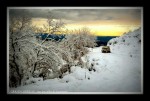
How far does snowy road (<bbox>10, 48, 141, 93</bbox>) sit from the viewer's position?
5.02 meters

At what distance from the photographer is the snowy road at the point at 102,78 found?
197 inches

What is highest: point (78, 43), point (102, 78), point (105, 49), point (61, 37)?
point (61, 37)

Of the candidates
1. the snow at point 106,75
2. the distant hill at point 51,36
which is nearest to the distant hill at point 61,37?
the distant hill at point 51,36

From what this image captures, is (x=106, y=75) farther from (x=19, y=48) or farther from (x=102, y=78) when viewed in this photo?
(x=19, y=48)

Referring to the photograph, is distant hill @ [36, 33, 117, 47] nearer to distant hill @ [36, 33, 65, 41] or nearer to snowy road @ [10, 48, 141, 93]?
distant hill @ [36, 33, 65, 41]

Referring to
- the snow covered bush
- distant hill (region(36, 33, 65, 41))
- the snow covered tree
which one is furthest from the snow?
distant hill (region(36, 33, 65, 41))

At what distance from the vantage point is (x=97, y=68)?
509 cm

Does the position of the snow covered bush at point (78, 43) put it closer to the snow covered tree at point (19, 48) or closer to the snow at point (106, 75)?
the snow at point (106, 75)

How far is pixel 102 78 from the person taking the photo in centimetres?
506

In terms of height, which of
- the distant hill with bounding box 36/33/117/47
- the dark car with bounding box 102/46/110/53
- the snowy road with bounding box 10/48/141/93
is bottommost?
the snowy road with bounding box 10/48/141/93

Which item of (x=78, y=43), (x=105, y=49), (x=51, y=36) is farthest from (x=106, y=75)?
(x=51, y=36)

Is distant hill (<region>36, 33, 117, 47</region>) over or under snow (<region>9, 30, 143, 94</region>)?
over

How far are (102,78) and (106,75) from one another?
0.10 meters
